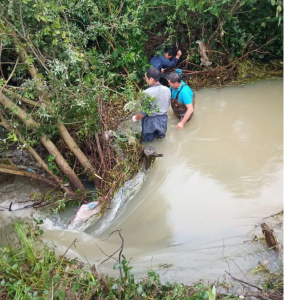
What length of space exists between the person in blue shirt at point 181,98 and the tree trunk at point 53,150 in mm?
1993

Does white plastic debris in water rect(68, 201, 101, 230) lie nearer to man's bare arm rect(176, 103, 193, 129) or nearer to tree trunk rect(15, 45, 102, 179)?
tree trunk rect(15, 45, 102, 179)

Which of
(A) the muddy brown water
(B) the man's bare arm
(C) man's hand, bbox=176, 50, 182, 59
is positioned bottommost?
(A) the muddy brown water

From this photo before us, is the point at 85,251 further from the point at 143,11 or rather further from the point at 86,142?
the point at 143,11

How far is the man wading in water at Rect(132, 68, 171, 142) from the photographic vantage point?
174 inches

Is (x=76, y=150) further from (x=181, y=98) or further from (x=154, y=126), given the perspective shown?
(x=181, y=98)

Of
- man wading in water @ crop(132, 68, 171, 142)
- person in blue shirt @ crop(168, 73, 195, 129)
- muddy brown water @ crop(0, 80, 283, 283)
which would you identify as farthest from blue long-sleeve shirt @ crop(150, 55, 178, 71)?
man wading in water @ crop(132, 68, 171, 142)

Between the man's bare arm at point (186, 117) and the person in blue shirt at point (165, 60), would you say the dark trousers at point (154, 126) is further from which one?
the person in blue shirt at point (165, 60)

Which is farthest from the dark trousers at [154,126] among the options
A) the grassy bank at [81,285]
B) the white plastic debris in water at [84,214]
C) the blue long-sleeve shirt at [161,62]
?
the grassy bank at [81,285]

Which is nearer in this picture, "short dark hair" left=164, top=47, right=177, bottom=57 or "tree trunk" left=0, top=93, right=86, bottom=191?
"tree trunk" left=0, top=93, right=86, bottom=191

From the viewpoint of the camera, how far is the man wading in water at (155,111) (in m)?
4.41

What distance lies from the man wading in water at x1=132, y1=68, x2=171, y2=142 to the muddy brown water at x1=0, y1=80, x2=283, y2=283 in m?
0.27

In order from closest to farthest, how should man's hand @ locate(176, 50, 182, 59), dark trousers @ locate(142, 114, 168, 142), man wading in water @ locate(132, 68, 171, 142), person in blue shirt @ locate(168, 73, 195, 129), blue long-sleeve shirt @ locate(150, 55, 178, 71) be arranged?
man wading in water @ locate(132, 68, 171, 142)
dark trousers @ locate(142, 114, 168, 142)
person in blue shirt @ locate(168, 73, 195, 129)
blue long-sleeve shirt @ locate(150, 55, 178, 71)
man's hand @ locate(176, 50, 182, 59)

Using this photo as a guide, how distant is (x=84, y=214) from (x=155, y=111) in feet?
5.89

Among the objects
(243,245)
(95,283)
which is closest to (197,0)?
(243,245)
